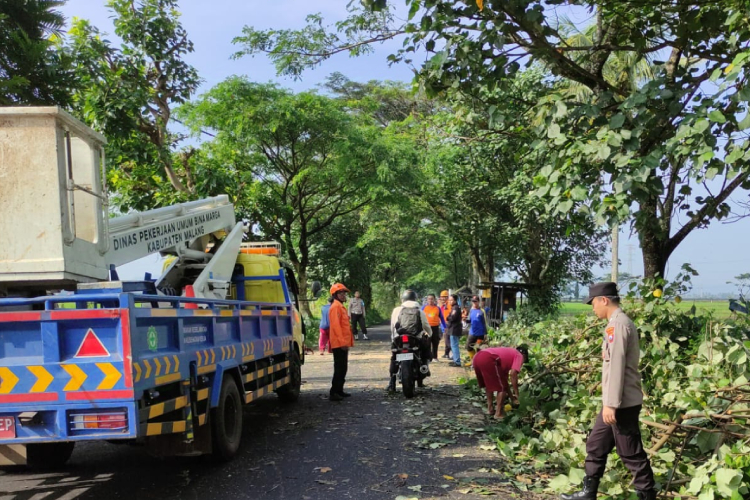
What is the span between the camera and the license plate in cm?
430

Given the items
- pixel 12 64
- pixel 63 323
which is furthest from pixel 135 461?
pixel 12 64

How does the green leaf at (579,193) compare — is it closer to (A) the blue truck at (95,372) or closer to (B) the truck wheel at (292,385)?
(A) the blue truck at (95,372)

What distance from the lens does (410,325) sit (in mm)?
9719

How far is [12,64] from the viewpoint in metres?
7.72

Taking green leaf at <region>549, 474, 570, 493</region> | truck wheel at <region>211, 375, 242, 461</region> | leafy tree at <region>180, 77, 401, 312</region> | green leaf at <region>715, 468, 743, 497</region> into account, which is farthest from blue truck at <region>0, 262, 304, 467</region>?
leafy tree at <region>180, 77, 401, 312</region>

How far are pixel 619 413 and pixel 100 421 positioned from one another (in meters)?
3.81

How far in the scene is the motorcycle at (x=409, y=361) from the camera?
9.38 metres

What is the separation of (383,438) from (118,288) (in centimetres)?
351

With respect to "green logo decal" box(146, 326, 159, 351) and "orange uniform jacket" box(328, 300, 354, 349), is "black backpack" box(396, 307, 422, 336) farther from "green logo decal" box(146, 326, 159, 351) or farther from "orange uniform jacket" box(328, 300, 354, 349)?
"green logo decal" box(146, 326, 159, 351)

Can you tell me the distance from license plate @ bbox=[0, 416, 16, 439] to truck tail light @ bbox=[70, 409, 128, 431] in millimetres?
411

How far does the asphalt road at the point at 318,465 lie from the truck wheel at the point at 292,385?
0.61 m

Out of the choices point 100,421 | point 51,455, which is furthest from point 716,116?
point 51,455

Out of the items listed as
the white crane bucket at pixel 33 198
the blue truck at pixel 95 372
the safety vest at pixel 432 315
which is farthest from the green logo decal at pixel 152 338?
the safety vest at pixel 432 315

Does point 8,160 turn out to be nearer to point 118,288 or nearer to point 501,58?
point 118,288
